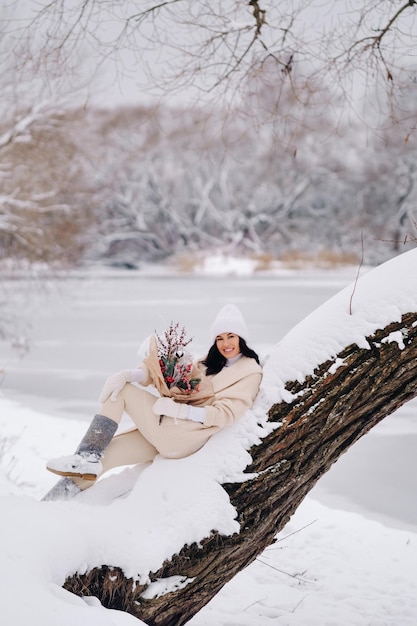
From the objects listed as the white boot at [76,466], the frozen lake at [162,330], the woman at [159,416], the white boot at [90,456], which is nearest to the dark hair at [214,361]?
the woman at [159,416]

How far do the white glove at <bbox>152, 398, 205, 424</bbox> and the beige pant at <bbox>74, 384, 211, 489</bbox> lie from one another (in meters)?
0.03

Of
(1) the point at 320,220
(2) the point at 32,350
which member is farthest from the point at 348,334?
(1) the point at 320,220

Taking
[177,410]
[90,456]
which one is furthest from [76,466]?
[177,410]

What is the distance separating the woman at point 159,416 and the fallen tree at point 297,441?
0.20m

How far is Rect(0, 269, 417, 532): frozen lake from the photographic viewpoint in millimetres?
5199

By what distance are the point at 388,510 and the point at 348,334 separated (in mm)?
2582

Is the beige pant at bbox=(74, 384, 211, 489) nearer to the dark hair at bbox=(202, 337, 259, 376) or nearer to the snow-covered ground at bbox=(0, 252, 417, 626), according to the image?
the snow-covered ground at bbox=(0, 252, 417, 626)

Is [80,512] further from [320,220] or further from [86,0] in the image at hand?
[320,220]

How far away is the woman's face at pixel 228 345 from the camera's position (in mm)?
2998

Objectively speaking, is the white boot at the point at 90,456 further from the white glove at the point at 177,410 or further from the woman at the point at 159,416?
the white glove at the point at 177,410

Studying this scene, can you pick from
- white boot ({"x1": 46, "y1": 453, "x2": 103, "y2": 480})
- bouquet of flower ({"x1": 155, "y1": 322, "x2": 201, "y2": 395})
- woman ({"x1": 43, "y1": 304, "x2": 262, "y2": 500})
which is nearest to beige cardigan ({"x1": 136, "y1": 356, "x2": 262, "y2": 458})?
woman ({"x1": 43, "y1": 304, "x2": 262, "y2": 500})

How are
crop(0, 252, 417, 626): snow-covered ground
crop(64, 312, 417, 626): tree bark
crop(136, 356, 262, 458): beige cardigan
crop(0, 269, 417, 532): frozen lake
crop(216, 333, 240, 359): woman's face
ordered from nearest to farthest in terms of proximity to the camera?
crop(0, 252, 417, 626): snow-covered ground, crop(64, 312, 417, 626): tree bark, crop(136, 356, 262, 458): beige cardigan, crop(216, 333, 240, 359): woman's face, crop(0, 269, 417, 532): frozen lake

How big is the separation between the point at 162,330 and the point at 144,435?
920 cm

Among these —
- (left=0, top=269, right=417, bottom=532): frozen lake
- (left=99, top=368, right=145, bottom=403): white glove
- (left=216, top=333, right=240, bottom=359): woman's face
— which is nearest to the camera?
(left=99, top=368, right=145, bottom=403): white glove
